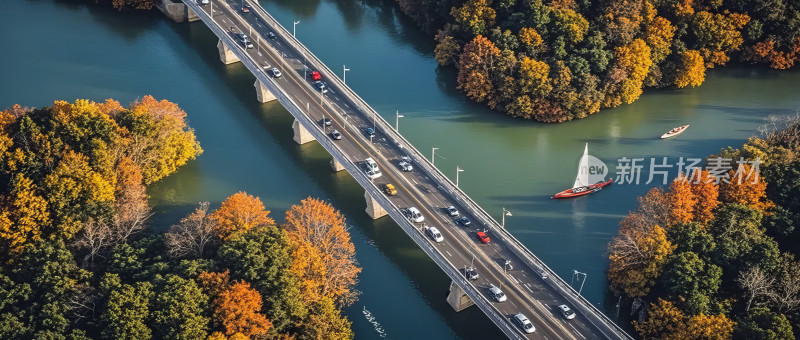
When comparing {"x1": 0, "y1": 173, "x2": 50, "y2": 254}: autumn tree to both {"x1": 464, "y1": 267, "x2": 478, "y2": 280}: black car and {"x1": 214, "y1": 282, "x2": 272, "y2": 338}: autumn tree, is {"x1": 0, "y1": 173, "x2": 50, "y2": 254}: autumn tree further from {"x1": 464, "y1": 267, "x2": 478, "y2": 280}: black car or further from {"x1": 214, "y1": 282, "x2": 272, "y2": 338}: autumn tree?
{"x1": 464, "y1": 267, "x2": 478, "y2": 280}: black car

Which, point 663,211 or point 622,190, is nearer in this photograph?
point 663,211

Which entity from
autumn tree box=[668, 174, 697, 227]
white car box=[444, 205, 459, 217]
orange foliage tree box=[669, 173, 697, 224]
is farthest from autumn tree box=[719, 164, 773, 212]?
white car box=[444, 205, 459, 217]

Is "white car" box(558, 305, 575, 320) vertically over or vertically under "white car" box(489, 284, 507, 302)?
under

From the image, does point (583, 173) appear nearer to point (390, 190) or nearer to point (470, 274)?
point (390, 190)

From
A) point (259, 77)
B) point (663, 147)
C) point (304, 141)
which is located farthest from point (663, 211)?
point (259, 77)

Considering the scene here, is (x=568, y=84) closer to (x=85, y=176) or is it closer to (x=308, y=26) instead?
(x=308, y=26)

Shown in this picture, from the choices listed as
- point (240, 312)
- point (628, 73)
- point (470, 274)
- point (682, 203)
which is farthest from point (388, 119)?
point (240, 312)
